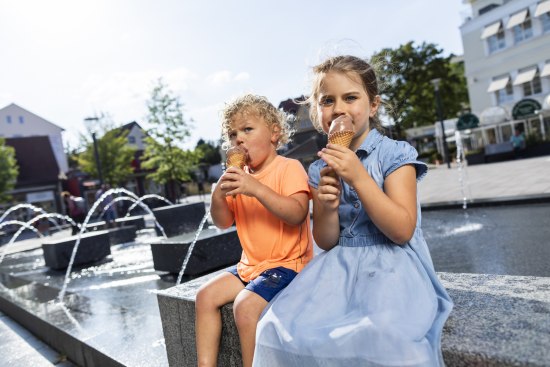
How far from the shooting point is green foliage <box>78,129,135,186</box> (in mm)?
34906

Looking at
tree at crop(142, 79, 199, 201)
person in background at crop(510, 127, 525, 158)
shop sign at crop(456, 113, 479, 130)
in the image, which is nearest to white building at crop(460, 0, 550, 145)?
shop sign at crop(456, 113, 479, 130)

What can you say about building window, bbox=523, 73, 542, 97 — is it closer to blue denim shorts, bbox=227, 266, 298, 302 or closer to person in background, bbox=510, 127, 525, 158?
person in background, bbox=510, 127, 525, 158

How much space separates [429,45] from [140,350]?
39.9 meters

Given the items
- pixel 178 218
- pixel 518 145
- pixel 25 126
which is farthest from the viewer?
pixel 25 126

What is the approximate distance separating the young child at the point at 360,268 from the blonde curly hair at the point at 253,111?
32 cm

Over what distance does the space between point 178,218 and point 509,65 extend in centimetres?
2978

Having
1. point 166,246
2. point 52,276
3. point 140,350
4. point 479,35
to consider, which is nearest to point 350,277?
point 140,350

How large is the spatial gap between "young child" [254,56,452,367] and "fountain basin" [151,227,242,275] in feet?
11.2

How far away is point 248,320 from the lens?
1.72 m

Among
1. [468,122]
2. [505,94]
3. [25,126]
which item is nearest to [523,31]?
[505,94]

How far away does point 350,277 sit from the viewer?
157cm

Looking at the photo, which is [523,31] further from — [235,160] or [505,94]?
[235,160]

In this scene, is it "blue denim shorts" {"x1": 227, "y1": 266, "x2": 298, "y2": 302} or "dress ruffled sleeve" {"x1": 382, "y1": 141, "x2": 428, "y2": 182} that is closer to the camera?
"dress ruffled sleeve" {"x1": 382, "y1": 141, "x2": 428, "y2": 182}

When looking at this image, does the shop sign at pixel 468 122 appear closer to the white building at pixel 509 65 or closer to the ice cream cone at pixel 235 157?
the white building at pixel 509 65
